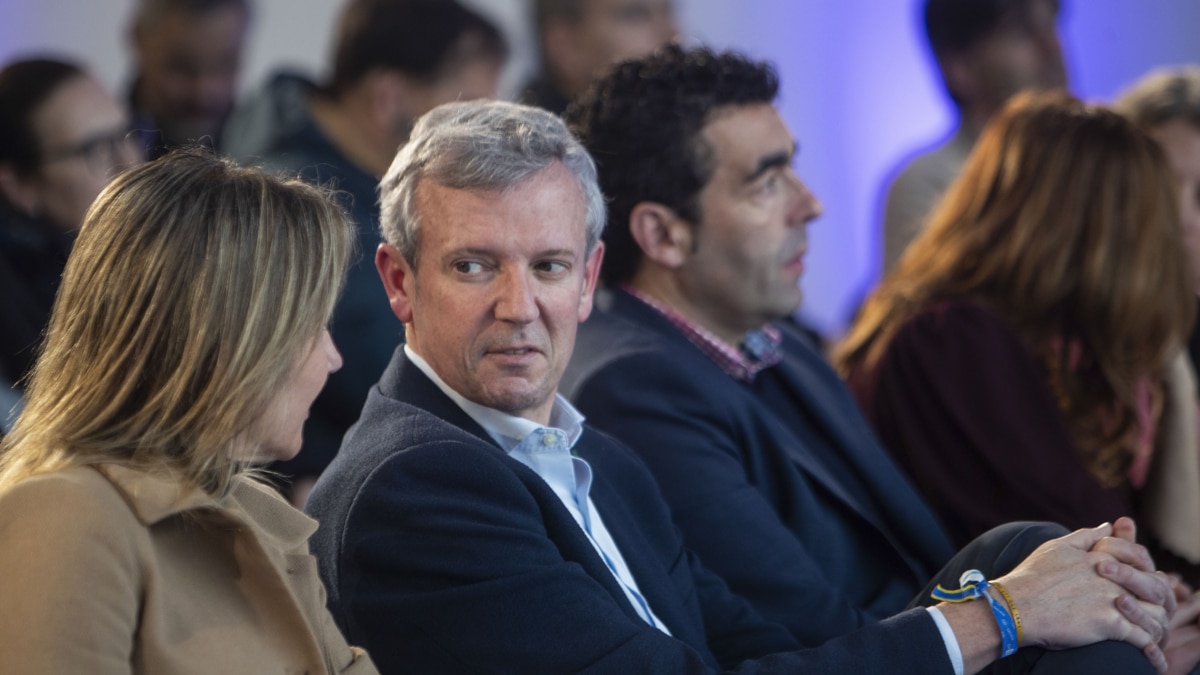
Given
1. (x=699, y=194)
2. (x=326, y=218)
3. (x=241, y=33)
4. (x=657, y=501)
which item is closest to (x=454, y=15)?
(x=241, y=33)

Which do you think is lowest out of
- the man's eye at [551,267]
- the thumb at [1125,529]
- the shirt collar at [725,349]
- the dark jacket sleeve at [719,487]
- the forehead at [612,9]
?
the dark jacket sleeve at [719,487]

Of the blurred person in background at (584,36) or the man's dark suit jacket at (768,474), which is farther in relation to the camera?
the blurred person in background at (584,36)

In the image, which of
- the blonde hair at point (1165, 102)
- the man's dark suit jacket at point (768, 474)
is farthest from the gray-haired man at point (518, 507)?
the blonde hair at point (1165, 102)

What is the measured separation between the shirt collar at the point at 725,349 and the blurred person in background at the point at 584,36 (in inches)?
67.7

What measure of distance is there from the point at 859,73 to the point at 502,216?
4.69 metres

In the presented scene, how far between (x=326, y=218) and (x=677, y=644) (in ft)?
2.28

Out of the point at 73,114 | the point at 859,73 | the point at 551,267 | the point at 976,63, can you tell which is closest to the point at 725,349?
the point at 551,267

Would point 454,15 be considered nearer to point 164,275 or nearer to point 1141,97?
point 1141,97

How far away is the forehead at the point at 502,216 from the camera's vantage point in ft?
Result: 6.38

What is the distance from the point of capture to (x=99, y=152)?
10.8ft

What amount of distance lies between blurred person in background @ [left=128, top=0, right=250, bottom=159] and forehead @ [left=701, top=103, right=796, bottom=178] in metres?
2.20

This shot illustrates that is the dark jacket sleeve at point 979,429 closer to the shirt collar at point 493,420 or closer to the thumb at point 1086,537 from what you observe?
the thumb at point 1086,537

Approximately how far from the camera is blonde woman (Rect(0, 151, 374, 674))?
141 centimetres

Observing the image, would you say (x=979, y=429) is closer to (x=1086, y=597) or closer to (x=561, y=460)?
(x=1086, y=597)
